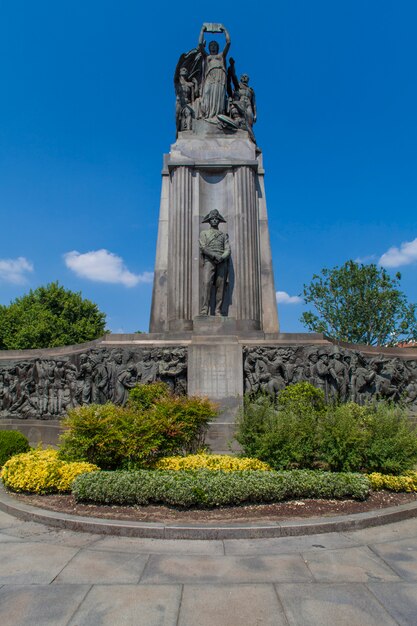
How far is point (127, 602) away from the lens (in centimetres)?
474

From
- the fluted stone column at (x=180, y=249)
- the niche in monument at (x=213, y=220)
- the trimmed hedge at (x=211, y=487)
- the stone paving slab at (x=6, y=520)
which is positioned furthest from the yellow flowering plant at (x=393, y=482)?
the fluted stone column at (x=180, y=249)

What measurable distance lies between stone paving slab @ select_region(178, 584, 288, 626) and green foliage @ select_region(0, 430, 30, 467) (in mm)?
8823

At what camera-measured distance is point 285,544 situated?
6465mm

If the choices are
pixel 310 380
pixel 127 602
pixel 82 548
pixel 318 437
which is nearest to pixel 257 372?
pixel 310 380

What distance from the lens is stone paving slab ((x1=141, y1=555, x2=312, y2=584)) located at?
5273 millimetres

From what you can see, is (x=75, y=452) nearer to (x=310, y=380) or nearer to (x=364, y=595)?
(x=364, y=595)

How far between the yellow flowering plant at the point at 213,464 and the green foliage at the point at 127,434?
0.37 meters

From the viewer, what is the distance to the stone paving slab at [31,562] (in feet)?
17.7

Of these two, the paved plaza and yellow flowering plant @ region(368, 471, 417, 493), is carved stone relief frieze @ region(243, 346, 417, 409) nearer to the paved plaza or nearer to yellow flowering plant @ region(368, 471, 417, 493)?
yellow flowering plant @ region(368, 471, 417, 493)

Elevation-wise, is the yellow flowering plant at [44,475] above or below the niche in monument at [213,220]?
below

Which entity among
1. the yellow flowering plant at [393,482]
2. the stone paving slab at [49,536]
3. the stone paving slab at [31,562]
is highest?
the yellow flowering plant at [393,482]

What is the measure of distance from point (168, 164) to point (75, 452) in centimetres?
1427

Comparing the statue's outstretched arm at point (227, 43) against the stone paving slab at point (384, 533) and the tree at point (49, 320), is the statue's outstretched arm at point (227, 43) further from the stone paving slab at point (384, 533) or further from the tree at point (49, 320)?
the tree at point (49, 320)

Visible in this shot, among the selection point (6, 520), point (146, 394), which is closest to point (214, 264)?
point (146, 394)
